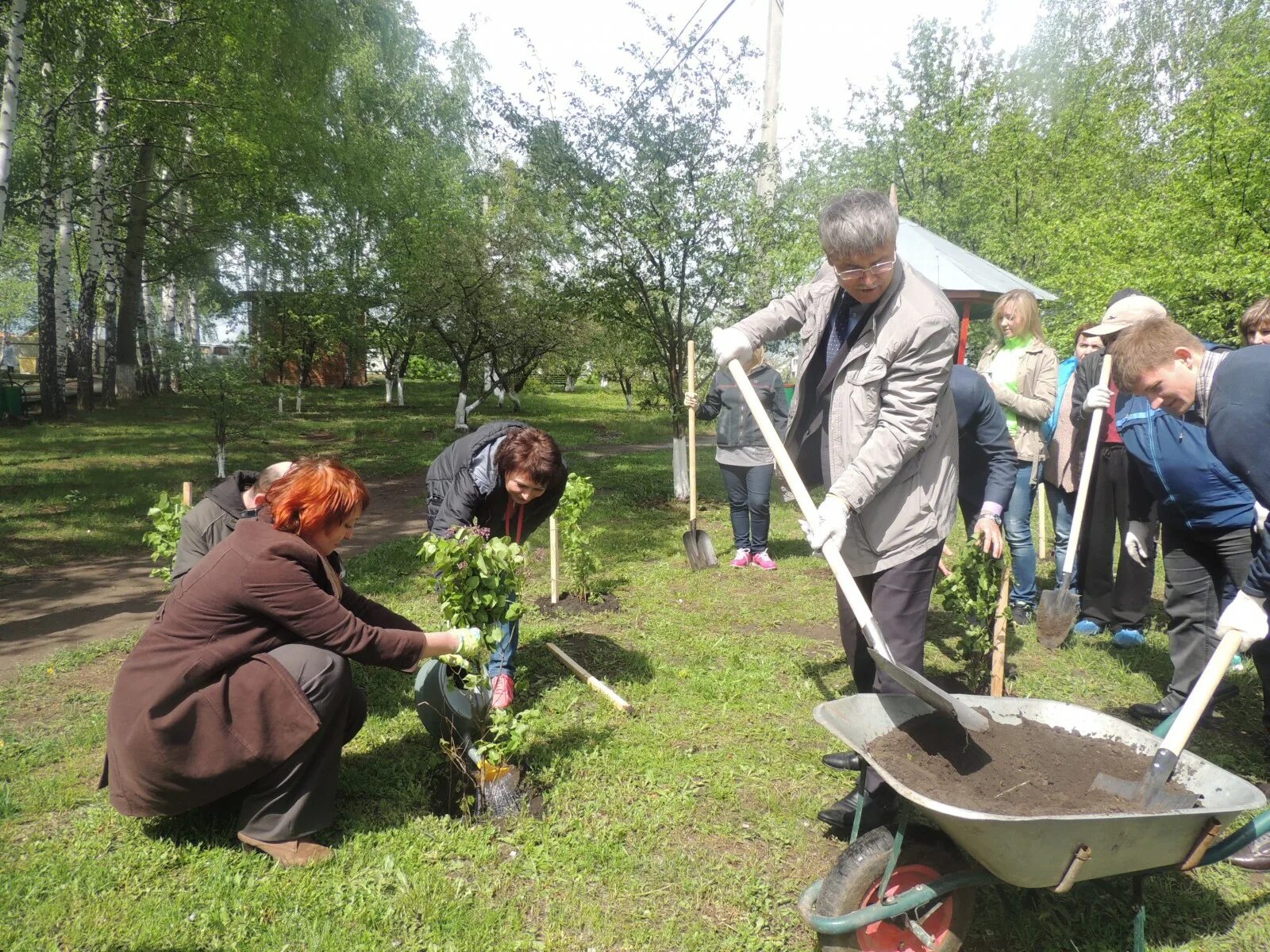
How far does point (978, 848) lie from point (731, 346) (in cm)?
182

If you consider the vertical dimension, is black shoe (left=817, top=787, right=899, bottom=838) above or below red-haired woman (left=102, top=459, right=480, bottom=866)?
below

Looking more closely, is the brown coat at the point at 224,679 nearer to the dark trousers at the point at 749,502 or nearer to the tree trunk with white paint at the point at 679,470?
the dark trousers at the point at 749,502

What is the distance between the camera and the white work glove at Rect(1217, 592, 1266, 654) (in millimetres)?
2195

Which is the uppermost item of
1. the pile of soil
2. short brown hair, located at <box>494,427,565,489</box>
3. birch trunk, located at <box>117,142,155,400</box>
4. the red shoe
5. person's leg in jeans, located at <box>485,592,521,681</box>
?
birch trunk, located at <box>117,142,155,400</box>

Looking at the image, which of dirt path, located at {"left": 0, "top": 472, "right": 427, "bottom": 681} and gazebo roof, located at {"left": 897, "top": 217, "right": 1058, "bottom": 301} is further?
gazebo roof, located at {"left": 897, "top": 217, "right": 1058, "bottom": 301}

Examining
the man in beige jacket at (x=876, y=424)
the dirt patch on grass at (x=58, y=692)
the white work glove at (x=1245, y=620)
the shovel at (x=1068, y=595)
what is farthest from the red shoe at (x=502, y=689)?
the shovel at (x=1068, y=595)

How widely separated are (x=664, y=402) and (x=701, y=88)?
3.63 metres

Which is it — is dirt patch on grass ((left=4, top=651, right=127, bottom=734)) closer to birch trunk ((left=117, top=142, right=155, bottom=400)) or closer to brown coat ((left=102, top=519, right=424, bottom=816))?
brown coat ((left=102, top=519, right=424, bottom=816))

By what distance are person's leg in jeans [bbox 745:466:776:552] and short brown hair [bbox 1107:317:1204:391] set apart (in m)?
3.82

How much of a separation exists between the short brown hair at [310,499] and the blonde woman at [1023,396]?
3965mm

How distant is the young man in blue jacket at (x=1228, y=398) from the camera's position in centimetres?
230

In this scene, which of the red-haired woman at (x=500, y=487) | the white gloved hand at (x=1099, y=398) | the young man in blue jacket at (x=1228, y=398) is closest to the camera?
the young man in blue jacket at (x=1228, y=398)

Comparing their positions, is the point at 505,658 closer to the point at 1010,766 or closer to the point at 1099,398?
the point at 1010,766

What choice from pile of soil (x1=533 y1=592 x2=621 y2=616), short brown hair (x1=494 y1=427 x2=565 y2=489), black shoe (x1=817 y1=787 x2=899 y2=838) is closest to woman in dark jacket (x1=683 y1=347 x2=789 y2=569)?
pile of soil (x1=533 y1=592 x2=621 y2=616)
